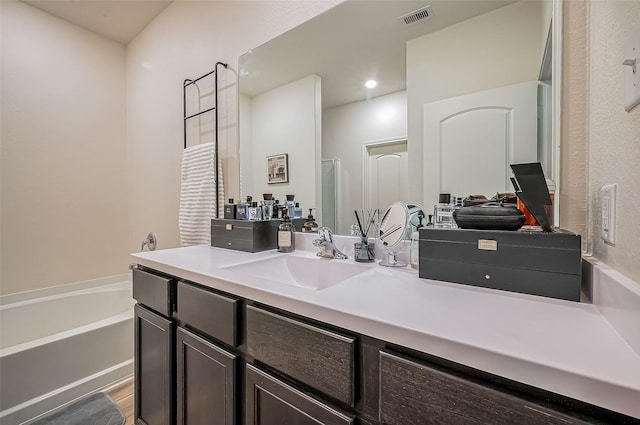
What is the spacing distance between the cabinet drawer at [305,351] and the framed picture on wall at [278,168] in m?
0.92

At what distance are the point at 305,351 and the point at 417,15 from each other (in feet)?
4.18

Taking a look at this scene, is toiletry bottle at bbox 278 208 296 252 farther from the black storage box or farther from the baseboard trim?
the baseboard trim

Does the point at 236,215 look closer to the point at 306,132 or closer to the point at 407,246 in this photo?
the point at 306,132

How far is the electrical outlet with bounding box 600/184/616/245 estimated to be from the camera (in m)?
0.60

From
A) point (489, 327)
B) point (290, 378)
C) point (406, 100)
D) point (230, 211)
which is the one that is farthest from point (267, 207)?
point (489, 327)

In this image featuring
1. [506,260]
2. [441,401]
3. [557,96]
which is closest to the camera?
[441,401]

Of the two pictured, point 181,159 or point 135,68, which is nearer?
point 181,159

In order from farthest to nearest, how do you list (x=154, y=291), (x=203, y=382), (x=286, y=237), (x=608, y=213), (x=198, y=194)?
(x=198, y=194) < (x=286, y=237) < (x=154, y=291) < (x=203, y=382) < (x=608, y=213)

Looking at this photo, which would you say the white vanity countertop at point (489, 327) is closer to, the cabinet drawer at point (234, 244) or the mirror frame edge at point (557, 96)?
the mirror frame edge at point (557, 96)

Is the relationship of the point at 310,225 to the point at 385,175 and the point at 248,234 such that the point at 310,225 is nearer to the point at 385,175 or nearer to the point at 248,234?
the point at 248,234

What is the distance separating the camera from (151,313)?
4.00ft

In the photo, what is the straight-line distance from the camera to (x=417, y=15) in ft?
3.71

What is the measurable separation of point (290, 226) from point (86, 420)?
1.59 meters

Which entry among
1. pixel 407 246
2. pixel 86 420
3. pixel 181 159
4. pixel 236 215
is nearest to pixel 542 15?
pixel 407 246
